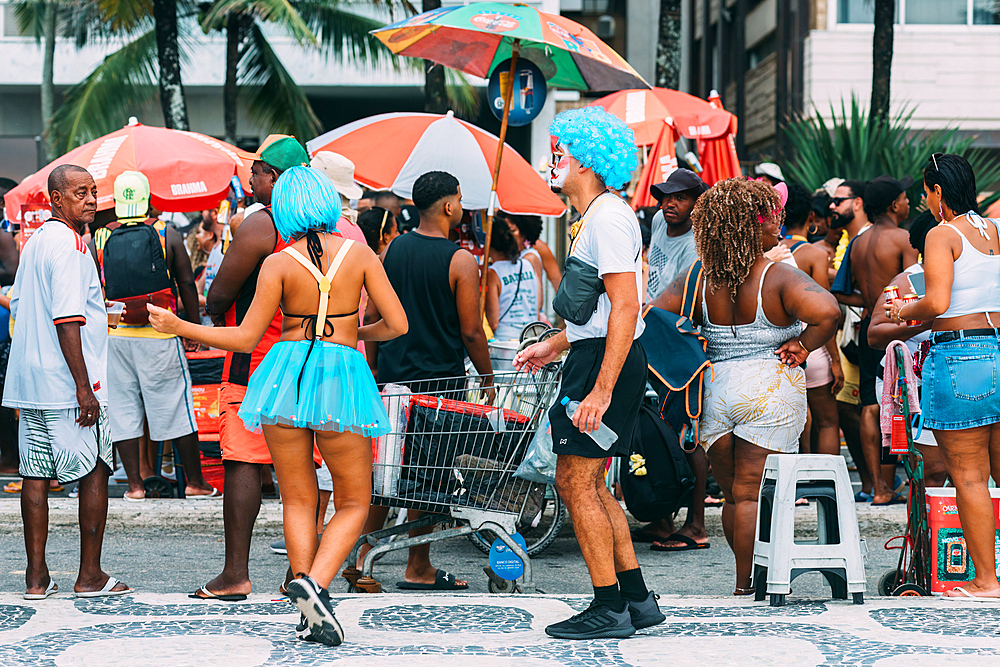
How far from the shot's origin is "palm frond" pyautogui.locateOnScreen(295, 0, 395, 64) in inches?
762

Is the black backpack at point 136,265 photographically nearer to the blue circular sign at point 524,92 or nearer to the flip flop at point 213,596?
the blue circular sign at point 524,92

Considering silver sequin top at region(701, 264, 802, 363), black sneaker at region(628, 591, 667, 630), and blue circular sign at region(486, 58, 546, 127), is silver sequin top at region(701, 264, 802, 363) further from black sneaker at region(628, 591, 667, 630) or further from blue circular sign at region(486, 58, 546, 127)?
blue circular sign at region(486, 58, 546, 127)

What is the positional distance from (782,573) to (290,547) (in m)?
2.14

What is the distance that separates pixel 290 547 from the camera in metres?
4.30

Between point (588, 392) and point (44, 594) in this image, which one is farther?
point (44, 594)

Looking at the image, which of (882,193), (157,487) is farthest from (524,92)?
(157,487)

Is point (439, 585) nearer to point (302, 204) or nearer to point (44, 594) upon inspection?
point (44, 594)

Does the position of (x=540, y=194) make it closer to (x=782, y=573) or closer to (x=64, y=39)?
(x=782, y=573)

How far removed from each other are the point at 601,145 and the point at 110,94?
1792 cm

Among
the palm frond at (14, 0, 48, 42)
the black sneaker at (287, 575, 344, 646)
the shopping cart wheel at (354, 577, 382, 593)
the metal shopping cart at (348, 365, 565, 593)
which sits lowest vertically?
the shopping cart wheel at (354, 577, 382, 593)

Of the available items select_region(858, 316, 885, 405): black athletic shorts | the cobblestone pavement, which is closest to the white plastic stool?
the cobblestone pavement

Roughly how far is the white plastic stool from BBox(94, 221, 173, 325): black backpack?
4.11 meters

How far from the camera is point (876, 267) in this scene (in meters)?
7.25

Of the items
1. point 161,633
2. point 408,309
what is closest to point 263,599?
point 161,633
